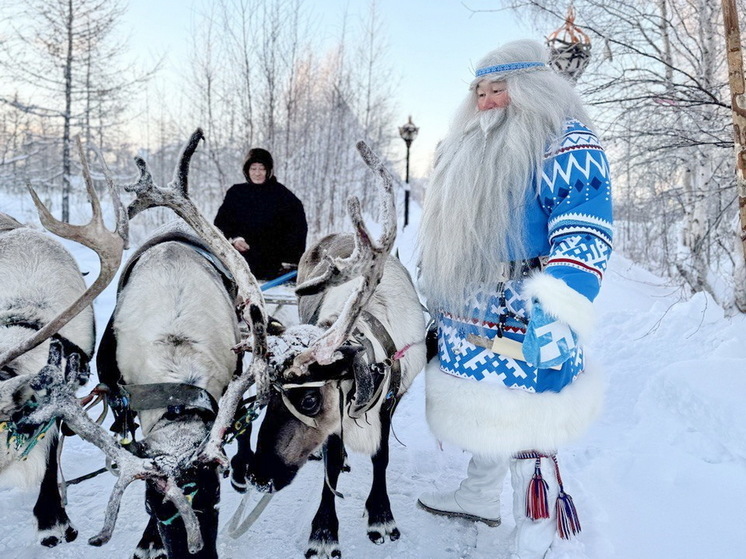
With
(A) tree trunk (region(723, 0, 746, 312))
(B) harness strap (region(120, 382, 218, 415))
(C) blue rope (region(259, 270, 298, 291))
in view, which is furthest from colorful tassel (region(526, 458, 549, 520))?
(C) blue rope (region(259, 270, 298, 291))

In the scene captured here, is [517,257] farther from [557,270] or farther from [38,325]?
[38,325]

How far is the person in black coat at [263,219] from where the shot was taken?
483cm

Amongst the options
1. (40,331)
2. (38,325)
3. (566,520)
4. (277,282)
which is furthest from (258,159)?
(566,520)

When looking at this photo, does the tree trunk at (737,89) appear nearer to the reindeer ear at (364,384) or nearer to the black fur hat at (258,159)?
the reindeer ear at (364,384)

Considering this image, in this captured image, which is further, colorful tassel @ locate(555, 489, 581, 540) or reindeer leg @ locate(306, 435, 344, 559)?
reindeer leg @ locate(306, 435, 344, 559)

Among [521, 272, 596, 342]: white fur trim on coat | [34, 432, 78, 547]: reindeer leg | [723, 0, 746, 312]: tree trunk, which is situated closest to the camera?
[521, 272, 596, 342]: white fur trim on coat

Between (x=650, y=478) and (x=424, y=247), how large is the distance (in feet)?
6.09

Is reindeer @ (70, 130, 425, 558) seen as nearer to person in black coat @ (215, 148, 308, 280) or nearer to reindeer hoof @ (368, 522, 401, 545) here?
reindeer hoof @ (368, 522, 401, 545)

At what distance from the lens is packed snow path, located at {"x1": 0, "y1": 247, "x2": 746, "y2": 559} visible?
2.46 m

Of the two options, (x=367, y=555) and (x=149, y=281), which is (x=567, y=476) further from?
(x=149, y=281)

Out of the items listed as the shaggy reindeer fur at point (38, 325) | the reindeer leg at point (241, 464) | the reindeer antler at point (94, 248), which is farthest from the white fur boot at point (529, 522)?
the shaggy reindeer fur at point (38, 325)

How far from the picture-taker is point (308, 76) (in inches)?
623

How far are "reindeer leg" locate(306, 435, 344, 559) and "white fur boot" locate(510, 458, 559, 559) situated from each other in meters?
0.86

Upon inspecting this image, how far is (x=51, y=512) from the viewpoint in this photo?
2664mm
